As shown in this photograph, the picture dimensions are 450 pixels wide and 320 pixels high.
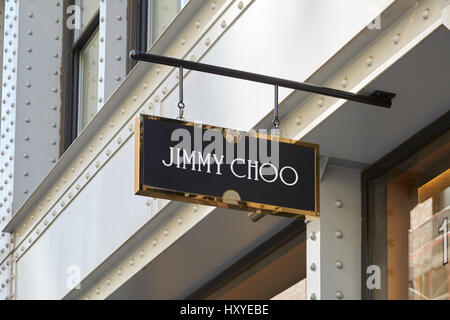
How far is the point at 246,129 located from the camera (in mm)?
5965

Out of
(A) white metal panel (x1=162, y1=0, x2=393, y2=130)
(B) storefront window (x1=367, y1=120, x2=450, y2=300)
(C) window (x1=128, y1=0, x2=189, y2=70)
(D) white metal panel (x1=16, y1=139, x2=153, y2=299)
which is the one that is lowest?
(B) storefront window (x1=367, y1=120, x2=450, y2=300)

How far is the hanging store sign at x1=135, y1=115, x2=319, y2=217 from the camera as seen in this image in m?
4.84

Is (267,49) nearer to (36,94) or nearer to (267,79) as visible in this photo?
(267,79)

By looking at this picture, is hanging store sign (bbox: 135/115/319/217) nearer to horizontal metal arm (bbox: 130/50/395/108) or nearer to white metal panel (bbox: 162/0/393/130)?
horizontal metal arm (bbox: 130/50/395/108)

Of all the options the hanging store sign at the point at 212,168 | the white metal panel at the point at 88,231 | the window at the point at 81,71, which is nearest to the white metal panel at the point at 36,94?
the window at the point at 81,71

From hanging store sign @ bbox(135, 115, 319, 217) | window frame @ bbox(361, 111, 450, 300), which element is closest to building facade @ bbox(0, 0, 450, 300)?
window frame @ bbox(361, 111, 450, 300)

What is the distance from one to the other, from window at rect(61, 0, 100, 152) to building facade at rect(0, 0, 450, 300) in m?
0.02

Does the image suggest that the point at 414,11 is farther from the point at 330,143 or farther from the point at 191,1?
the point at 191,1

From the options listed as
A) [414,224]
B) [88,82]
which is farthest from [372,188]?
[88,82]

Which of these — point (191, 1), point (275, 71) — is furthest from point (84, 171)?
point (275, 71)

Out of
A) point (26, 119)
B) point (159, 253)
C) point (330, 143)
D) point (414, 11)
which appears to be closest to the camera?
point (414, 11)

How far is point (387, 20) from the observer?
193 inches

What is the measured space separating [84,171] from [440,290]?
13.0 ft

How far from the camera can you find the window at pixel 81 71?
1003 centimetres
